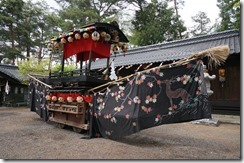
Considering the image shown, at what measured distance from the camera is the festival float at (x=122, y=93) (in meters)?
4.37

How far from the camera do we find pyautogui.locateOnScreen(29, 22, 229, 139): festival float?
437cm

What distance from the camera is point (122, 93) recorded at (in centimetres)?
495

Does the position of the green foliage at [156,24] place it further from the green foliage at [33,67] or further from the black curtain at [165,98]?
the black curtain at [165,98]

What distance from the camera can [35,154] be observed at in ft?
13.4

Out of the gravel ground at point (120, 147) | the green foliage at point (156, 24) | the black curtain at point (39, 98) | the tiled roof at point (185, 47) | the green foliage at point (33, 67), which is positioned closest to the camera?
the gravel ground at point (120, 147)

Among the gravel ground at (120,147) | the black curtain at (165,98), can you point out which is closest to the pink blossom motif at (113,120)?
the black curtain at (165,98)

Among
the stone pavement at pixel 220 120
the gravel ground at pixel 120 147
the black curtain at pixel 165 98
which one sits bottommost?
the gravel ground at pixel 120 147

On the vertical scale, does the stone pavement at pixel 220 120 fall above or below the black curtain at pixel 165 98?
below

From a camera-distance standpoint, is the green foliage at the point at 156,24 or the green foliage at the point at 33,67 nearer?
the green foliage at the point at 33,67

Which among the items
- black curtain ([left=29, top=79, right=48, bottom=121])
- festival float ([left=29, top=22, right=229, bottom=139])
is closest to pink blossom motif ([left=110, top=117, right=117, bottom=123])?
festival float ([left=29, top=22, right=229, bottom=139])

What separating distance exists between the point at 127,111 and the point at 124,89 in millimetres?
533

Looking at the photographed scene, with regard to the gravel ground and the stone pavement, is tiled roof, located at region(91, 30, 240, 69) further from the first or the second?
the gravel ground

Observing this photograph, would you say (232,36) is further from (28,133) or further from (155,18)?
(28,133)

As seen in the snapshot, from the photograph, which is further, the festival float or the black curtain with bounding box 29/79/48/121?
the black curtain with bounding box 29/79/48/121
